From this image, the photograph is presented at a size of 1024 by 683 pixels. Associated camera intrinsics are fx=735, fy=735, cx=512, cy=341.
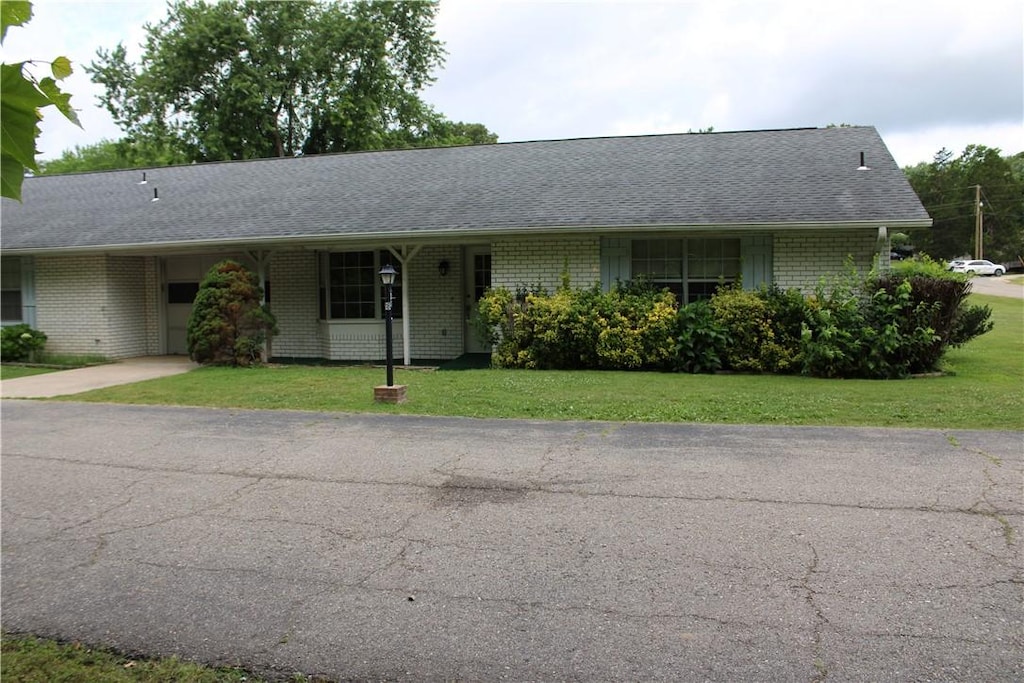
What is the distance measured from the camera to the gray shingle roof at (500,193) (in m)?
13.5

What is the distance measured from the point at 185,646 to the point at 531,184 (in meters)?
13.3

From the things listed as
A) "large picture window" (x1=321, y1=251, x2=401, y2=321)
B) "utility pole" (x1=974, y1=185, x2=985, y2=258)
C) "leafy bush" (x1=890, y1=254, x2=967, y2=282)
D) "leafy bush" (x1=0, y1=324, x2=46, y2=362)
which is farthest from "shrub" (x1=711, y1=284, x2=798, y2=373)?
"utility pole" (x1=974, y1=185, x2=985, y2=258)

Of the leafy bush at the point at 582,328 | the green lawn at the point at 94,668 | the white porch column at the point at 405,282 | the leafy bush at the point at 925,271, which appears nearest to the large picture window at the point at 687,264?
the leafy bush at the point at 582,328

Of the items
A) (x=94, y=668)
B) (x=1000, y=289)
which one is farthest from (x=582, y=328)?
(x=1000, y=289)

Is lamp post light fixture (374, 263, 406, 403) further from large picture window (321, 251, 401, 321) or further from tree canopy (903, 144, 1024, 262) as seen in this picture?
tree canopy (903, 144, 1024, 262)

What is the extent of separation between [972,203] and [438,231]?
6909cm

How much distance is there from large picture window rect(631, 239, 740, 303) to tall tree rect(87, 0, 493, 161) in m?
23.0

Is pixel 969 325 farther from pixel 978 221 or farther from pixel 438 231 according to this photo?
pixel 978 221

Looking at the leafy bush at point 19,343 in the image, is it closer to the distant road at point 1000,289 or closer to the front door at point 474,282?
the front door at point 474,282

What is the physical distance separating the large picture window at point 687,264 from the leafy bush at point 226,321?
762 cm

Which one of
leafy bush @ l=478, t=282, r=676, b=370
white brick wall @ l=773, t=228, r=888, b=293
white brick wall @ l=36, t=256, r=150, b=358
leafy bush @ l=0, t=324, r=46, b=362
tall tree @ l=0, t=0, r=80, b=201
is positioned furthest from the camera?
white brick wall @ l=36, t=256, r=150, b=358

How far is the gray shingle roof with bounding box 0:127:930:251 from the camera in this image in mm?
13466

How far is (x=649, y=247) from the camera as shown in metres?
14.1

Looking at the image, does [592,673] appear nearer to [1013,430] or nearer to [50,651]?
[50,651]
